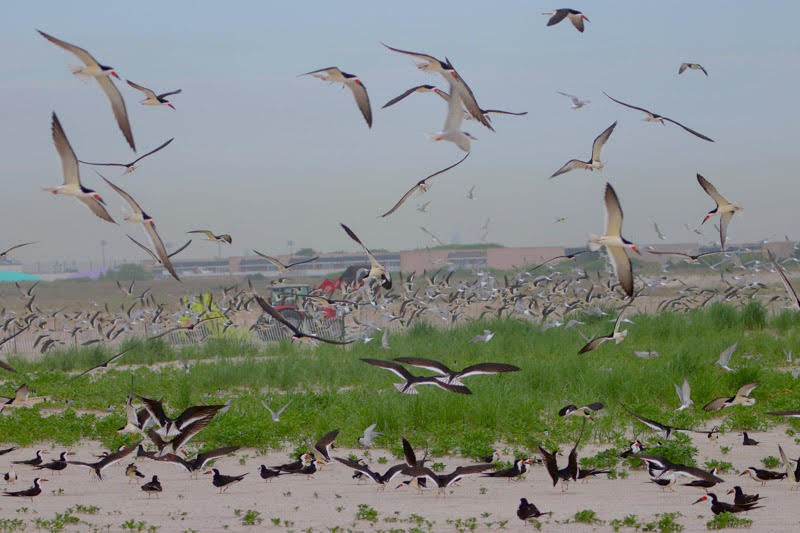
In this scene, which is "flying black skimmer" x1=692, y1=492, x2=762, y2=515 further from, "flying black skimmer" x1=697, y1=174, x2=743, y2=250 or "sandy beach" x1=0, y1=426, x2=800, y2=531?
"flying black skimmer" x1=697, y1=174, x2=743, y2=250

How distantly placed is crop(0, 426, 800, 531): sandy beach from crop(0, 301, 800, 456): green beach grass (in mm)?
982

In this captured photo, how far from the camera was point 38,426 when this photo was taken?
11305mm

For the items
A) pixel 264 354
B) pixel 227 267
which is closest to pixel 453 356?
pixel 264 354

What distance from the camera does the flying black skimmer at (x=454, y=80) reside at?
8289 mm

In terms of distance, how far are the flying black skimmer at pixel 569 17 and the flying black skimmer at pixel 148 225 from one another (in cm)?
491

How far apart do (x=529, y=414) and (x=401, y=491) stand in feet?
9.17

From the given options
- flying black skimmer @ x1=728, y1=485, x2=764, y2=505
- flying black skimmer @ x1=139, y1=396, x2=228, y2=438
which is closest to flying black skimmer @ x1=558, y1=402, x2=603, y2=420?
flying black skimmer @ x1=728, y1=485, x2=764, y2=505

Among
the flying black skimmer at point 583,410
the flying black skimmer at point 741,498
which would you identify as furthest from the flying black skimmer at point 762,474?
the flying black skimmer at point 583,410

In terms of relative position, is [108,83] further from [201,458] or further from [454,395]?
[454,395]

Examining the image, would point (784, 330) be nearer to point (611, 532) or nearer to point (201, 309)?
point (611, 532)

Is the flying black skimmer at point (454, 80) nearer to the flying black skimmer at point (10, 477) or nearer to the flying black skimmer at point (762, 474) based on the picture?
the flying black skimmer at point (762, 474)

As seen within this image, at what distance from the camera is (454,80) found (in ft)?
28.0

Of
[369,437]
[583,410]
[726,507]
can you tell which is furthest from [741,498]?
[369,437]

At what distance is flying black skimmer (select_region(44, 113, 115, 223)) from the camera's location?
738cm
